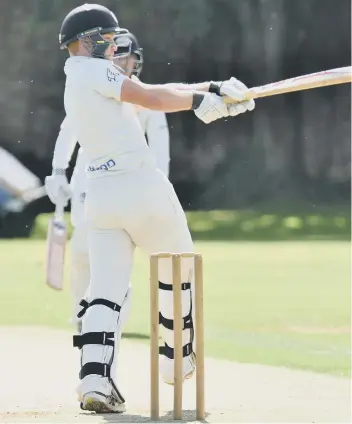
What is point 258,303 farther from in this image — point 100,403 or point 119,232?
point 100,403

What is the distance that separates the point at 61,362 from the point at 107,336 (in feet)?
6.09

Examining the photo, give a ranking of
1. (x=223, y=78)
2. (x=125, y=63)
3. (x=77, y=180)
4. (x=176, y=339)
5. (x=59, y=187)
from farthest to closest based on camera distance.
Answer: (x=223, y=78)
(x=59, y=187)
(x=77, y=180)
(x=125, y=63)
(x=176, y=339)

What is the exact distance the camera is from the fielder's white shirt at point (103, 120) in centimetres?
561

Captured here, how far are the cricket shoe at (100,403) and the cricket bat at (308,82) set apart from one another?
1356 millimetres

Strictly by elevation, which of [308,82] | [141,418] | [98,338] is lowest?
[141,418]

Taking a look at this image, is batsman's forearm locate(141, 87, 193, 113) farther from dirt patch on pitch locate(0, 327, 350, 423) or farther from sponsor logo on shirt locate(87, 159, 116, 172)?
dirt patch on pitch locate(0, 327, 350, 423)

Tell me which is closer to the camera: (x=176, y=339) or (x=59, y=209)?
(x=176, y=339)

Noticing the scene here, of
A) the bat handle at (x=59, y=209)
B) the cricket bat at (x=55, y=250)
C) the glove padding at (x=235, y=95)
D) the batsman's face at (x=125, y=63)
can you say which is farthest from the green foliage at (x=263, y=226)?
the glove padding at (x=235, y=95)

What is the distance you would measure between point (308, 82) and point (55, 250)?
324cm

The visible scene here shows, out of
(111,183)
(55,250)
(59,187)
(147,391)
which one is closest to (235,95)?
(111,183)

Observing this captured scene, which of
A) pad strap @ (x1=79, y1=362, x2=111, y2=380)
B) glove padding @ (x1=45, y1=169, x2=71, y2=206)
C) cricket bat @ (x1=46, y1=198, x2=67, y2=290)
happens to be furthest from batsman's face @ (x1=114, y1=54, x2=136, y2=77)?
glove padding @ (x1=45, y1=169, x2=71, y2=206)

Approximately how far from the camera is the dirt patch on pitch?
5.41 metres

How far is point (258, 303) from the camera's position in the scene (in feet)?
36.7

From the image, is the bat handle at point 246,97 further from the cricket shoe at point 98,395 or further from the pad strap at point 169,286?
the cricket shoe at point 98,395
